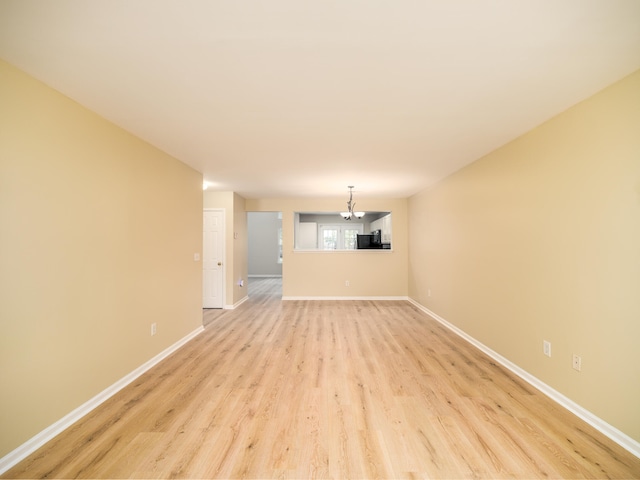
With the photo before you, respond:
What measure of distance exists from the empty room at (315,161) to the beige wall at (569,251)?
0.06ft

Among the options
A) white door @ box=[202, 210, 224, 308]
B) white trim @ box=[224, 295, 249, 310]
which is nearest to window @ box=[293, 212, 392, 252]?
white trim @ box=[224, 295, 249, 310]

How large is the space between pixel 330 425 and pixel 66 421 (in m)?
1.87

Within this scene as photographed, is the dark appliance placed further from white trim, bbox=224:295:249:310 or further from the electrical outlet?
the electrical outlet

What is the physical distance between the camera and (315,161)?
355 cm

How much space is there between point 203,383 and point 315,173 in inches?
→ 117

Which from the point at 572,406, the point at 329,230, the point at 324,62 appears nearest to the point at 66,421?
the point at 324,62

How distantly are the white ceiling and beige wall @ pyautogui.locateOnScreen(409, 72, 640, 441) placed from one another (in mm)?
297

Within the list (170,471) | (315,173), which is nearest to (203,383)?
(170,471)

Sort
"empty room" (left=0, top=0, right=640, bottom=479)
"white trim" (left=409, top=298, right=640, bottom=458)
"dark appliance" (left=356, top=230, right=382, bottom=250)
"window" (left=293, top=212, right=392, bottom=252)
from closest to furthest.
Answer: "empty room" (left=0, top=0, right=640, bottom=479) → "white trim" (left=409, top=298, right=640, bottom=458) → "dark appliance" (left=356, top=230, right=382, bottom=250) → "window" (left=293, top=212, right=392, bottom=252)

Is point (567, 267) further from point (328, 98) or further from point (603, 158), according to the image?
point (328, 98)

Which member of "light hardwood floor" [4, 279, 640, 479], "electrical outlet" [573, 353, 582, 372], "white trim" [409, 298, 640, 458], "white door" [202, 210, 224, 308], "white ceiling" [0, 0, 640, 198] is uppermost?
"white ceiling" [0, 0, 640, 198]

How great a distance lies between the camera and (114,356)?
2.47 meters

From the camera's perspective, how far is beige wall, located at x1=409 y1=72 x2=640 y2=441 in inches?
70.6

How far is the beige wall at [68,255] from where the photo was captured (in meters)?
1.67
